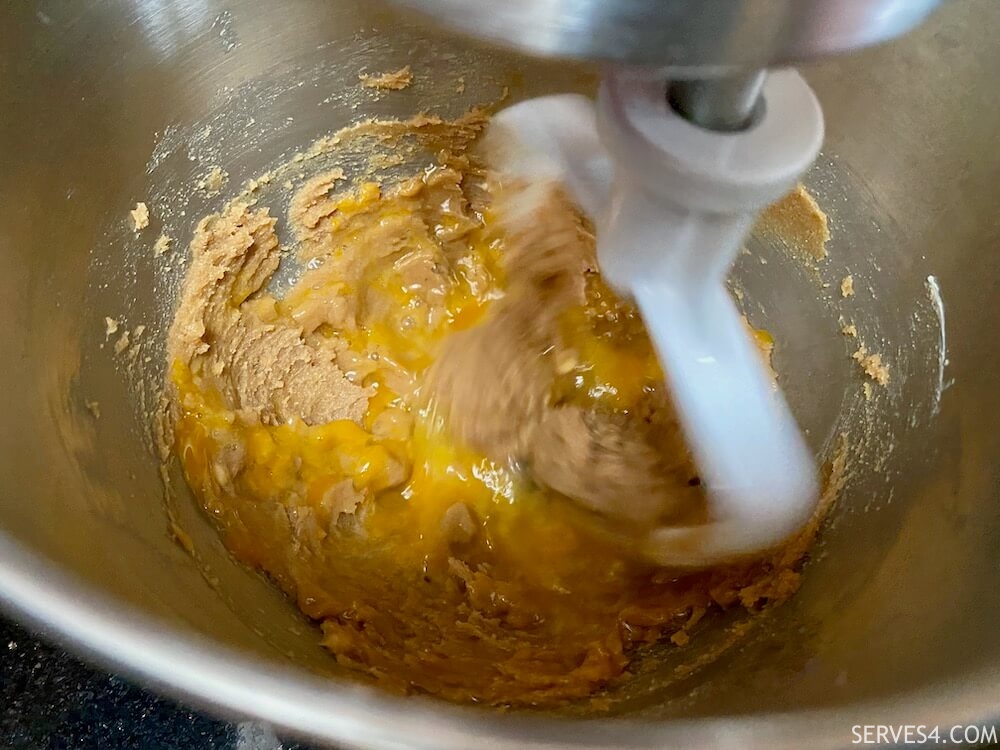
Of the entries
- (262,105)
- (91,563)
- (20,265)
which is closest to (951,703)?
(91,563)

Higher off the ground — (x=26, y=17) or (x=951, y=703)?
(x=26, y=17)

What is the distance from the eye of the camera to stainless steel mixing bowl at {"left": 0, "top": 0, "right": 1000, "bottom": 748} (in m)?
0.46

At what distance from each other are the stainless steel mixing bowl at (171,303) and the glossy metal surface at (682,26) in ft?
1.07

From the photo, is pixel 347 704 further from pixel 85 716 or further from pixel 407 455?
pixel 407 455

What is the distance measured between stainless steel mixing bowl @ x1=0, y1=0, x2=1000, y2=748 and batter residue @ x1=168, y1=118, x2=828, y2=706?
5 cm

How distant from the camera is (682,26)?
30 centimetres

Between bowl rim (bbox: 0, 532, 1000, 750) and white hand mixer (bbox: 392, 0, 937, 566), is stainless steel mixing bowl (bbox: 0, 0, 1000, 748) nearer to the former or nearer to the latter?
bowl rim (bbox: 0, 532, 1000, 750)

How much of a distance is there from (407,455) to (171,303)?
0.31 meters

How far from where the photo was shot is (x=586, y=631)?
2.89ft

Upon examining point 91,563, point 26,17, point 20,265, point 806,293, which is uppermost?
point 26,17

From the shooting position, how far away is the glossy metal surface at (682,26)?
30 cm

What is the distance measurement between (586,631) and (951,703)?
46 cm

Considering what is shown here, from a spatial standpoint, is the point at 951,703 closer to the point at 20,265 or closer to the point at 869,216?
the point at 869,216
